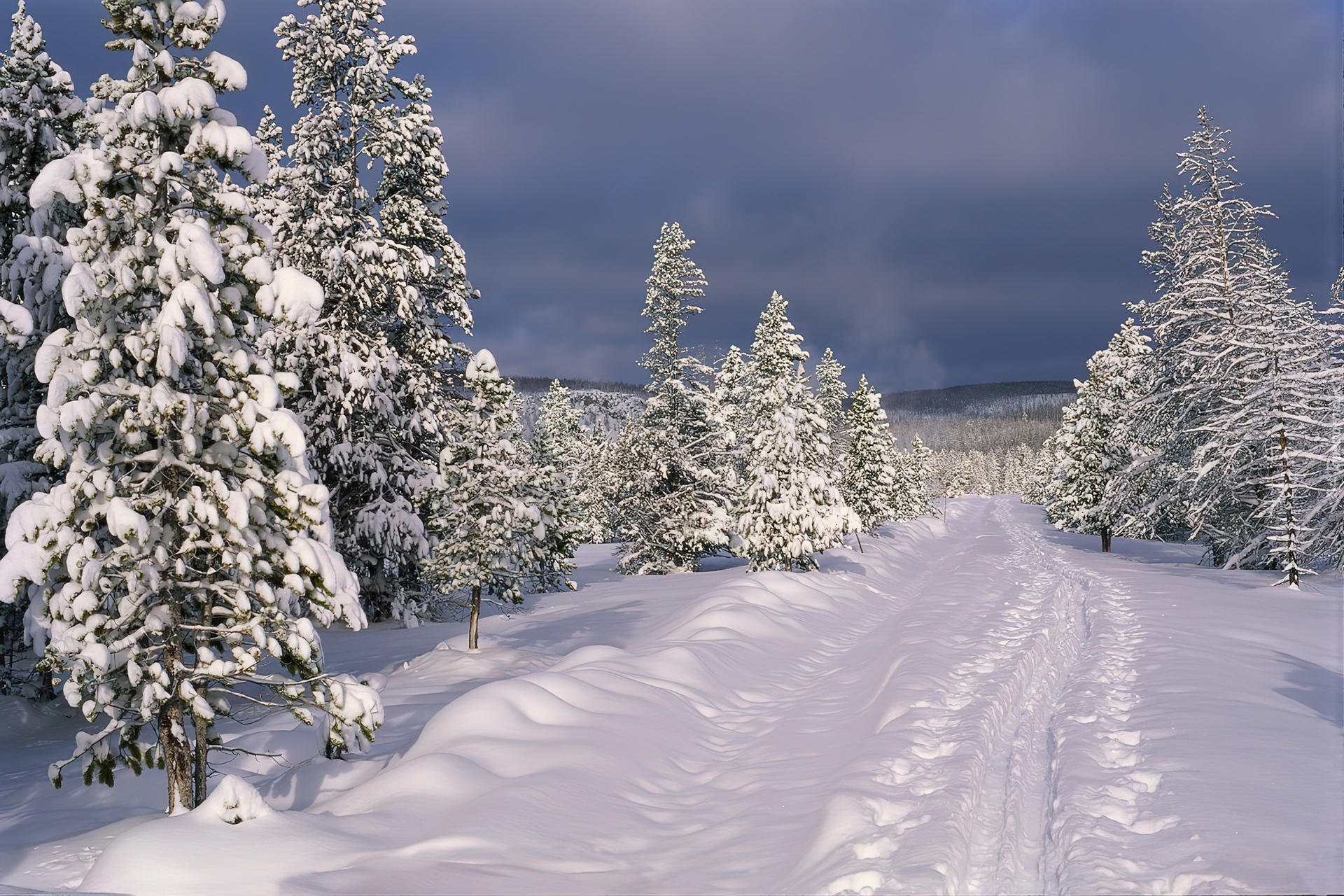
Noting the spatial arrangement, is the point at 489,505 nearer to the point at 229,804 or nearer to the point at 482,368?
the point at 482,368

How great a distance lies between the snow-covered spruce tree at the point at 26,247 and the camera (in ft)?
37.7

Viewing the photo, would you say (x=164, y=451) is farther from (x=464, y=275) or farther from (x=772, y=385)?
(x=772, y=385)

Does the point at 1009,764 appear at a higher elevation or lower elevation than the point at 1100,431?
lower

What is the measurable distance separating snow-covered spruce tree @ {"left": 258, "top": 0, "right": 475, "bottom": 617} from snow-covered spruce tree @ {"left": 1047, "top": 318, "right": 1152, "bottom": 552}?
108 feet

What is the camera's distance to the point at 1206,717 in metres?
9.30

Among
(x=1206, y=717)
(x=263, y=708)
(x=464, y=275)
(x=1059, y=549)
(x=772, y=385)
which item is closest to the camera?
(x=1206, y=717)

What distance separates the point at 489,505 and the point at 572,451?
39334 mm

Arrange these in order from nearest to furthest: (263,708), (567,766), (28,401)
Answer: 1. (567,766)
2. (28,401)
3. (263,708)

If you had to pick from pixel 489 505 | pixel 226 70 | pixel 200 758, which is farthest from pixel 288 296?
pixel 489 505

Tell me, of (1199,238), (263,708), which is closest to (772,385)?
(1199,238)

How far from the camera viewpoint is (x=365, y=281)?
1802cm

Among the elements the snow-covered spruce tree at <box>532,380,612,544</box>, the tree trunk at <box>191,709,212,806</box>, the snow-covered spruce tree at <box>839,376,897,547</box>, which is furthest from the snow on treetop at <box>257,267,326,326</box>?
the snow-covered spruce tree at <box>839,376,897,547</box>

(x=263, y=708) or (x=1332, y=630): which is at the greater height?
(x=1332, y=630)

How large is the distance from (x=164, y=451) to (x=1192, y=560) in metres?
36.6
